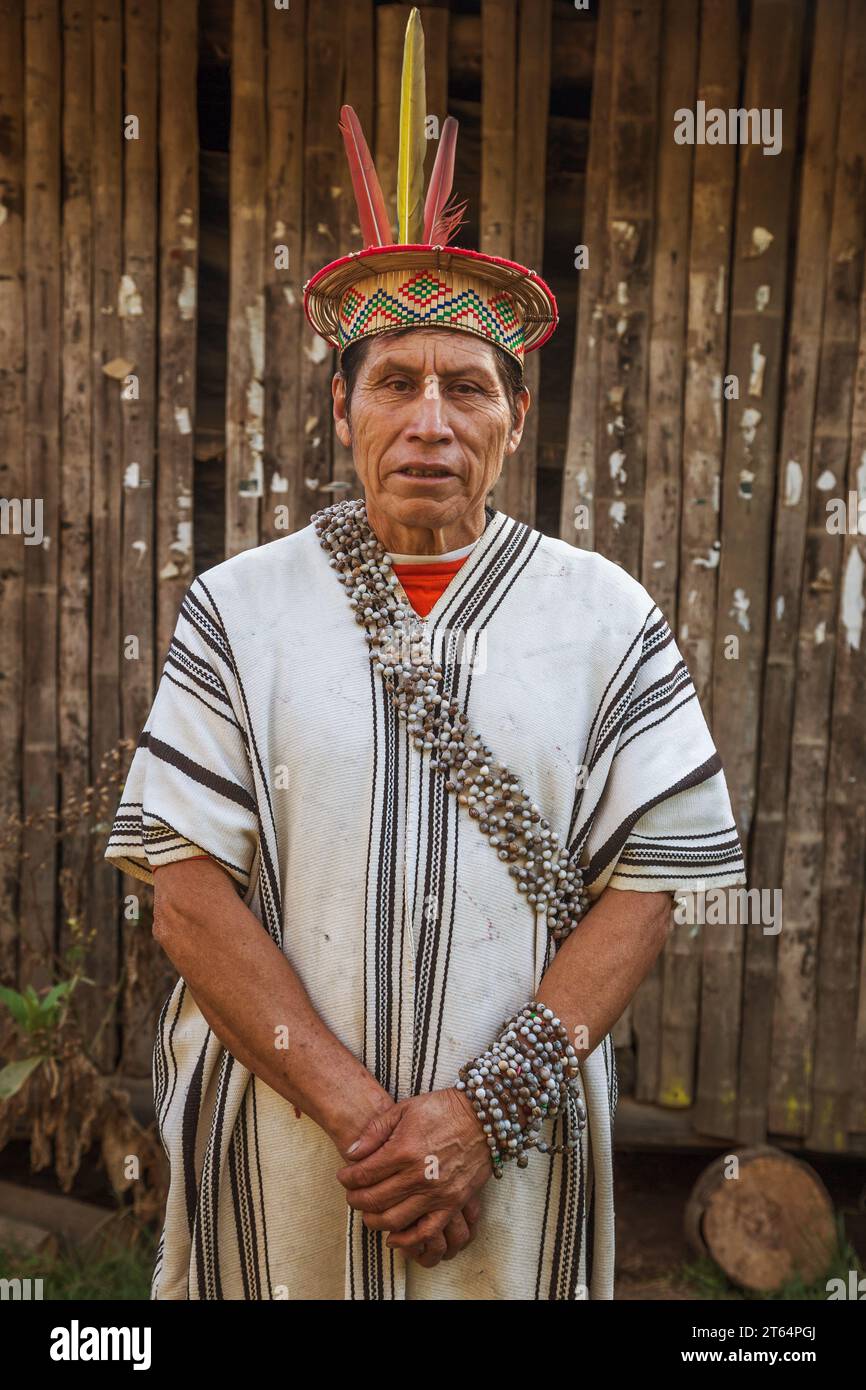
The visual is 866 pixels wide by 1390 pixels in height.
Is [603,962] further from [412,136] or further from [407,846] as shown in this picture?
[412,136]

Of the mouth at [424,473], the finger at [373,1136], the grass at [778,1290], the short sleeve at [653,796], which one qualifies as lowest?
the grass at [778,1290]

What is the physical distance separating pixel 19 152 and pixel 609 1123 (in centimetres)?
304

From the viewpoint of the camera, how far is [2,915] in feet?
11.0

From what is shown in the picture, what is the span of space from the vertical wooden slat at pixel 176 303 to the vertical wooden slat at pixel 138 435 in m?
0.03

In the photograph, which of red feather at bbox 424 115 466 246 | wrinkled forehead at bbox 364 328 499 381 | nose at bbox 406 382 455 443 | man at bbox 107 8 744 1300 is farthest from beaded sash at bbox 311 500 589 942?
red feather at bbox 424 115 466 246

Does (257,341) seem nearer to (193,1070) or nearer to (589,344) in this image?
(589,344)

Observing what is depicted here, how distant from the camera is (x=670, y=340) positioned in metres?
3.25

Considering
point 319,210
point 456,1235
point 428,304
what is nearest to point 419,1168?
point 456,1235

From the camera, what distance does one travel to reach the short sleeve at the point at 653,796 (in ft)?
5.98

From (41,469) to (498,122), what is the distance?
164 cm

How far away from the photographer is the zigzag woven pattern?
1831 millimetres

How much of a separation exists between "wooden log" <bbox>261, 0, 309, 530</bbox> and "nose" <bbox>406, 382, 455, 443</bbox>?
1.48m

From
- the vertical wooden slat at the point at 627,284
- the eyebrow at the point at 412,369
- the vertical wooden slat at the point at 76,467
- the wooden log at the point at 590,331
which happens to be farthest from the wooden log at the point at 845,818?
the vertical wooden slat at the point at 76,467

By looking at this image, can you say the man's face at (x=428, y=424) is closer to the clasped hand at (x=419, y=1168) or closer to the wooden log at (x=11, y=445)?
the clasped hand at (x=419, y=1168)
